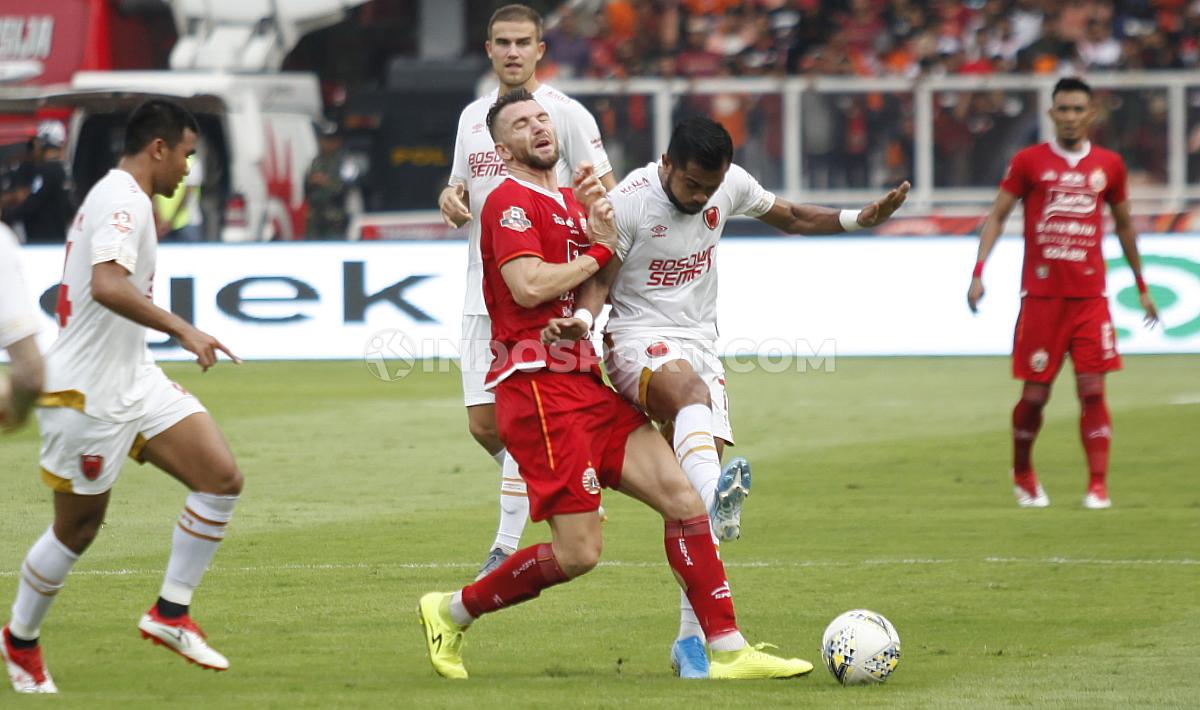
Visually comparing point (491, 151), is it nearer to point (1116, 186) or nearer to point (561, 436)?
point (561, 436)

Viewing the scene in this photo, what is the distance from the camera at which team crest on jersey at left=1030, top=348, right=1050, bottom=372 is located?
1033cm

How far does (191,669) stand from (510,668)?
1.14m

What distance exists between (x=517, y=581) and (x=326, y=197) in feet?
55.8

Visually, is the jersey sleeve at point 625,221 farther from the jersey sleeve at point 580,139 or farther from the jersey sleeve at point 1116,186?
the jersey sleeve at point 1116,186

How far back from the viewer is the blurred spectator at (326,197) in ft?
74.4

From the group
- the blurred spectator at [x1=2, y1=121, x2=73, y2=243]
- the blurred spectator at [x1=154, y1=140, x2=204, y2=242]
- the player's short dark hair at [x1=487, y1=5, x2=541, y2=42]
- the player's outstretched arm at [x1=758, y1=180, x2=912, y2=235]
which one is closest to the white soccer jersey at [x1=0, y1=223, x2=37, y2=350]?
the player's outstretched arm at [x1=758, y1=180, x2=912, y2=235]

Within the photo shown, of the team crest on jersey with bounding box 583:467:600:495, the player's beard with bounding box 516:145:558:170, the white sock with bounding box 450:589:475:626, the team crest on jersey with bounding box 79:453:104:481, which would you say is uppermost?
the player's beard with bounding box 516:145:558:170

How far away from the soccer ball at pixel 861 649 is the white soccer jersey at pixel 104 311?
2504mm

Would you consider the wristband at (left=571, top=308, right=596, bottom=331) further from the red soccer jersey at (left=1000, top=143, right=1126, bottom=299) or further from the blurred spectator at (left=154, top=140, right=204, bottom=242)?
the blurred spectator at (left=154, top=140, right=204, bottom=242)

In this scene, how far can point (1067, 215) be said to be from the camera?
10.4 m

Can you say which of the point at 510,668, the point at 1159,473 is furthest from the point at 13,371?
the point at 1159,473

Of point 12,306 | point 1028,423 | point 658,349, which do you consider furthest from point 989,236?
point 12,306

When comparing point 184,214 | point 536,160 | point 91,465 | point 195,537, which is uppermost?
point 536,160

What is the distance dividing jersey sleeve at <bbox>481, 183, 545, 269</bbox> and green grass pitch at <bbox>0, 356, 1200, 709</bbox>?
1.46 meters
